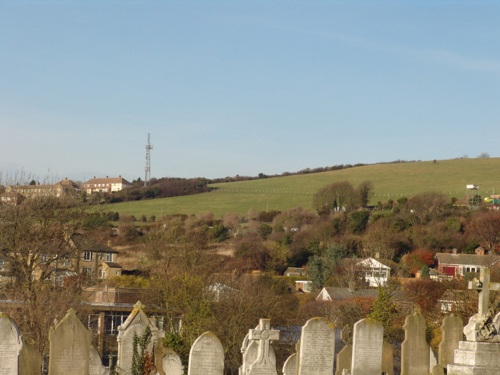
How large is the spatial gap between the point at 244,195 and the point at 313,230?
36941 millimetres

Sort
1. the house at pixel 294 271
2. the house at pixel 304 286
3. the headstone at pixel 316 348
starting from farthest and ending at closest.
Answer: the house at pixel 294 271, the house at pixel 304 286, the headstone at pixel 316 348

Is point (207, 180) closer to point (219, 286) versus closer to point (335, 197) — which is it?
point (335, 197)

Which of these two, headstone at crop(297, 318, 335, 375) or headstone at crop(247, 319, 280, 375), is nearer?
headstone at crop(247, 319, 280, 375)

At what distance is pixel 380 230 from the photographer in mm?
106938

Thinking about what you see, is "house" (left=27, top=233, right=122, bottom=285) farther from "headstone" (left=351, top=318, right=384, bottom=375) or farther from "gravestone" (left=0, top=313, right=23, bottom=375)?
"gravestone" (left=0, top=313, right=23, bottom=375)

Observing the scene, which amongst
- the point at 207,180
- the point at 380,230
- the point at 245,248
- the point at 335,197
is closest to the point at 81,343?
the point at 245,248

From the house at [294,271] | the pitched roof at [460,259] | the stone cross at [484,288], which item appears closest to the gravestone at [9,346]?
the stone cross at [484,288]

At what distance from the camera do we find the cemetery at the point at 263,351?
2006 centimetres

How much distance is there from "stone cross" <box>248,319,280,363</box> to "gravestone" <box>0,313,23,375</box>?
5.36 metres

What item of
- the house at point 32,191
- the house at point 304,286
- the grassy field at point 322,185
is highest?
the grassy field at point 322,185

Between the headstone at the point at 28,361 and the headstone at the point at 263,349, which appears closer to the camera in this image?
the headstone at the point at 28,361

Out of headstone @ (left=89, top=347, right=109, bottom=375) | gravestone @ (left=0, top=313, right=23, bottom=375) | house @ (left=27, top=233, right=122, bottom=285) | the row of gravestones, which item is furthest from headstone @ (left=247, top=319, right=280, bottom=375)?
house @ (left=27, top=233, right=122, bottom=285)

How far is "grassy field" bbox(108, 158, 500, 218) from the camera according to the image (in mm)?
134750

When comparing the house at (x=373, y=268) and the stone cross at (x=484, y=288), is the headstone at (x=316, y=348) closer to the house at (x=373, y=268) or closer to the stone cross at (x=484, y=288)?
the stone cross at (x=484, y=288)
